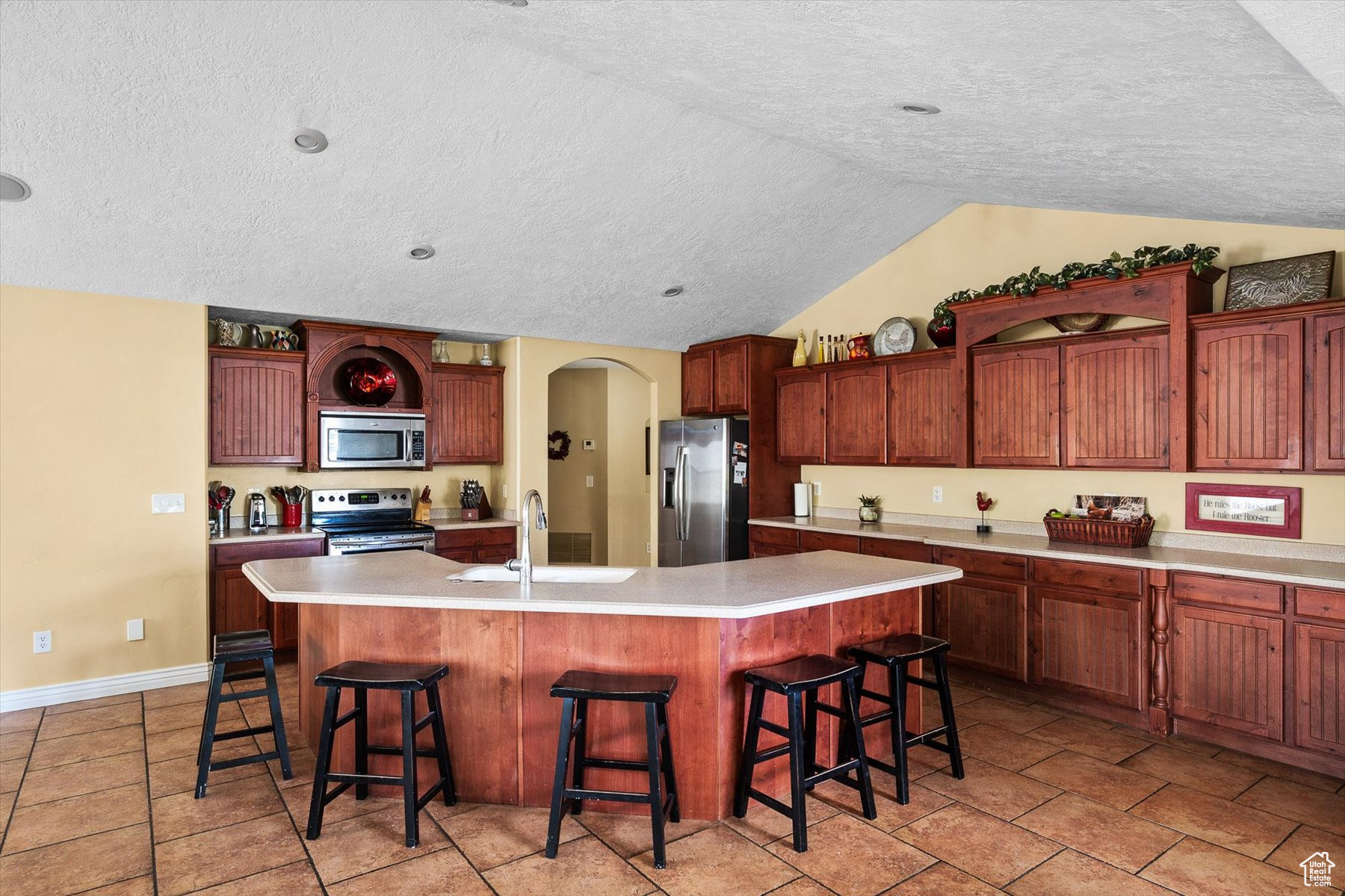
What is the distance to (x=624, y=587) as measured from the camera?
312 cm

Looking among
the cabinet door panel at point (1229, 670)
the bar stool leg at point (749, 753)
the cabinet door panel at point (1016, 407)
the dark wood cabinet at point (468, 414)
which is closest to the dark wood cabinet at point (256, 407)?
the dark wood cabinet at point (468, 414)

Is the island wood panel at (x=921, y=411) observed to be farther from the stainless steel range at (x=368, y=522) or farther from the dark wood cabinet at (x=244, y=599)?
the dark wood cabinet at (x=244, y=599)

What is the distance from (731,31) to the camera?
2570mm

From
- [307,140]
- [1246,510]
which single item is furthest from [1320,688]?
[307,140]

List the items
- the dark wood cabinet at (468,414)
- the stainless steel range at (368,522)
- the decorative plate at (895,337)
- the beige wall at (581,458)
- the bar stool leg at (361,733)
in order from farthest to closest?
the beige wall at (581,458)
the dark wood cabinet at (468,414)
the decorative plate at (895,337)
the stainless steel range at (368,522)
the bar stool leg at (361,733)

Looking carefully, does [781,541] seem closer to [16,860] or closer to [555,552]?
[555,552]

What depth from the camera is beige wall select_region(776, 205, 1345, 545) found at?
3779 millimetres

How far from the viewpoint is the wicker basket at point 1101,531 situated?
13.7ft

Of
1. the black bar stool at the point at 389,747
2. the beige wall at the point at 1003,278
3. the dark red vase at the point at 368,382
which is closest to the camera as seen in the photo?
the black bar stool at the point at 389,747

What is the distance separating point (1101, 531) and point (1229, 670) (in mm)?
959

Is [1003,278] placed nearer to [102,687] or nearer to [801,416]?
[801,416]

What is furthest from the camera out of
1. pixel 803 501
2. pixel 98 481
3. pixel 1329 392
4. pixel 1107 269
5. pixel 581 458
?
pixel 581 458

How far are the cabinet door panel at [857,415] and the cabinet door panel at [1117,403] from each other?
4.40 feet

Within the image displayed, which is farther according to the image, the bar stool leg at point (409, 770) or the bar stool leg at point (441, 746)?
the bar stool leg at point (441, 746)
